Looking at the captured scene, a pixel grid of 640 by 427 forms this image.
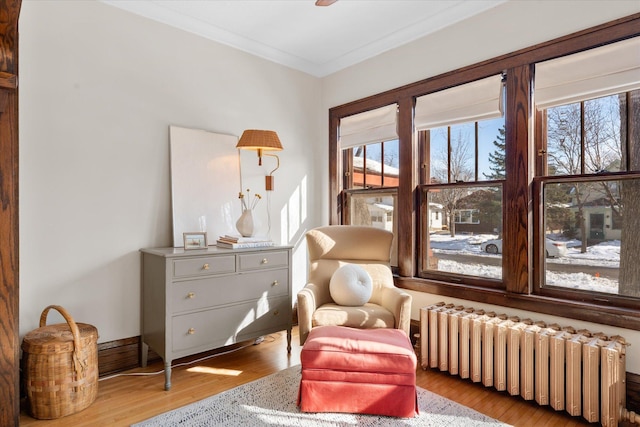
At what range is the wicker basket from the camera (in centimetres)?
217

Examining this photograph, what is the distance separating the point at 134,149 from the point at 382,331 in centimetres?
231

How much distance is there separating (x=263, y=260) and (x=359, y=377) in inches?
50.0

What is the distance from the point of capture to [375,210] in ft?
12.7

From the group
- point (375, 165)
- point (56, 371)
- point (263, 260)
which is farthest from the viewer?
point (375, 165)

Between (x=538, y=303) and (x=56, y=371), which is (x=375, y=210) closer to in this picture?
(x=538, y=303)

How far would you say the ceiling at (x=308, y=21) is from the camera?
2.95 meters

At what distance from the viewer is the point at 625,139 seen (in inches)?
91.5

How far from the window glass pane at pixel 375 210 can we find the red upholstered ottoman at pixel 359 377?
156 centimetres

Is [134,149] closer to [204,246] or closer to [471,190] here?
[204,246]

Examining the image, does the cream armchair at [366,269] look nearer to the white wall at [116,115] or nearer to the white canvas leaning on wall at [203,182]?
the white wall at [116,115]

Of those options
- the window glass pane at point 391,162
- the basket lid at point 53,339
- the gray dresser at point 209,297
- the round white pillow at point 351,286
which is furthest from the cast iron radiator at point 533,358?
the basket lid at point 53,339

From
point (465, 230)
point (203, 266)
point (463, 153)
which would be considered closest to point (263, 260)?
point (203, 266)

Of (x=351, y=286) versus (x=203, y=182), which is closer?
(x=351, y=286)

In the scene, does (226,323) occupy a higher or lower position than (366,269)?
lower
